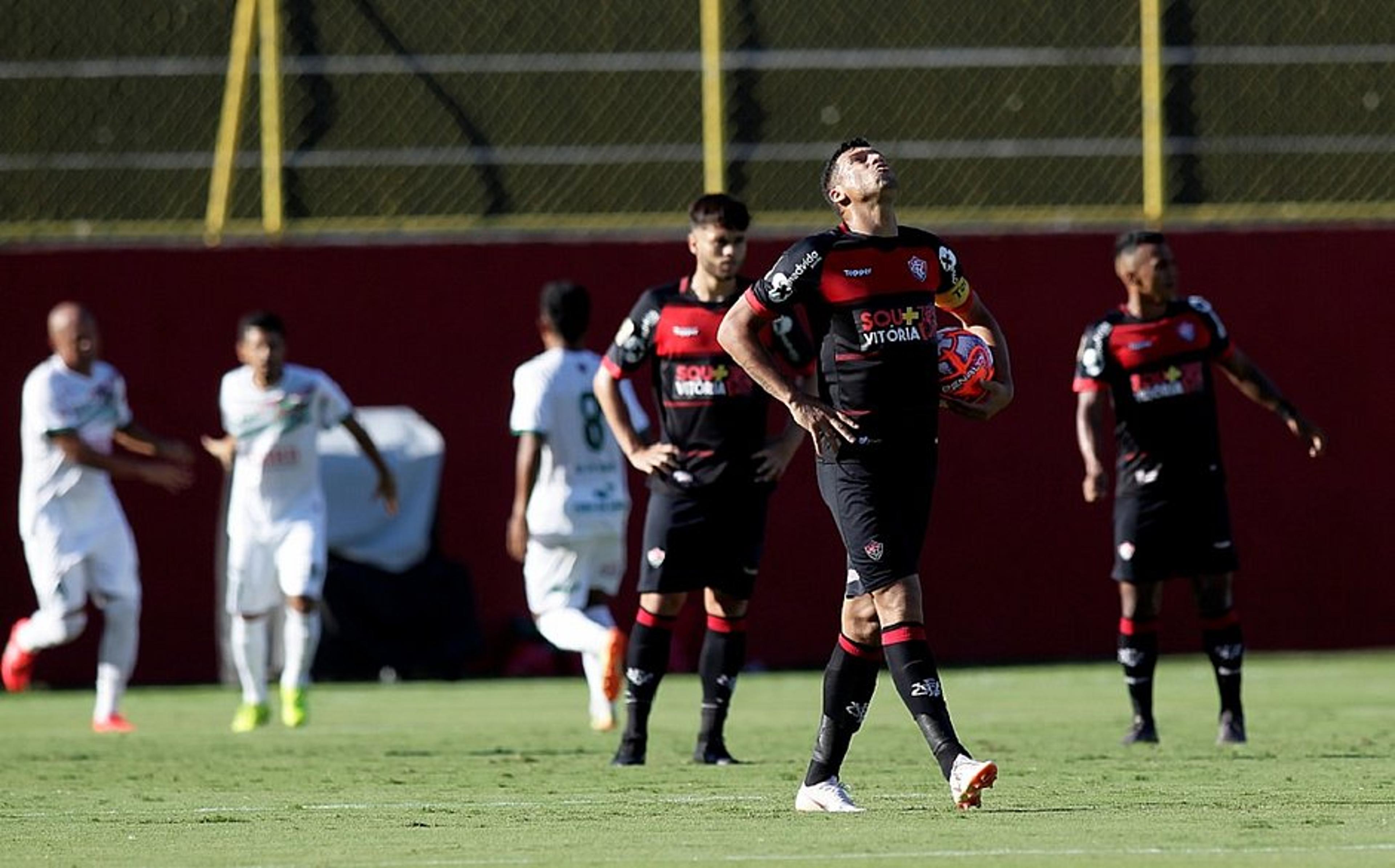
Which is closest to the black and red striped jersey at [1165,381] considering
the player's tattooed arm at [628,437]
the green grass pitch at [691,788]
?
the green grass pitch at [691,788]

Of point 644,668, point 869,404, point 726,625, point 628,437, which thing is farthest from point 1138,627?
point 869,404

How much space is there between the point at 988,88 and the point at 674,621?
1066cm

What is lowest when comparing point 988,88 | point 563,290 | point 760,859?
point 760,859

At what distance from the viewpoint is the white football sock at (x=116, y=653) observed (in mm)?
14609

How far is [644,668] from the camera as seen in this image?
37.1 ft

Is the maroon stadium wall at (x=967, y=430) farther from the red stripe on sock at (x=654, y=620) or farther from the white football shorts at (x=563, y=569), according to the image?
the red stripe on sock at (x=654, y=620)

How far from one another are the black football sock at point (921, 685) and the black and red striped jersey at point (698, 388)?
8.66 ft

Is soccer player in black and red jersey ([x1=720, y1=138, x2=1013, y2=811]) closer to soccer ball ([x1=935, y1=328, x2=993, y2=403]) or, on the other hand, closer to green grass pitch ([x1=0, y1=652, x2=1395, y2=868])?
soccer ball ([x1=935, y1=328, x2=993, y2=403])

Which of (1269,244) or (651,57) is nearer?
(1269,244)

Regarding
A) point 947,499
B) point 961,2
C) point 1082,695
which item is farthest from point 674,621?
point 961,2

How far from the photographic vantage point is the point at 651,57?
2116 cm

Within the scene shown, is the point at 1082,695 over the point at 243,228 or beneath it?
beneath

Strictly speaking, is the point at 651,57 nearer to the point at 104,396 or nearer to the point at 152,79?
the point at 152,79

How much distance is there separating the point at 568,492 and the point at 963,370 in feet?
15.7
